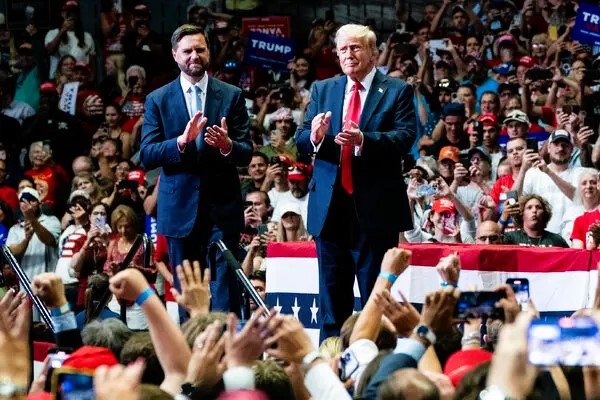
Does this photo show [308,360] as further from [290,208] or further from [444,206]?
[290,208]

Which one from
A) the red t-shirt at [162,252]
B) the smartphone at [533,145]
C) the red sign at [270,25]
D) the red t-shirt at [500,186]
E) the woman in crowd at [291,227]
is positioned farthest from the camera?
the red sign at [270,25]

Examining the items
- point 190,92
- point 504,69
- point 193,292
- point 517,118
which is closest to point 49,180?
point 504,69

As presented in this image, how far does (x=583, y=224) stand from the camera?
33.1ft

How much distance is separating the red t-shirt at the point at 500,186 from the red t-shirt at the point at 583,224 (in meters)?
1.33

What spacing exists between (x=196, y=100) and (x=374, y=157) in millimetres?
1102

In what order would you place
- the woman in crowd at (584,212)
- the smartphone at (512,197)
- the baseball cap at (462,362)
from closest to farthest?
the baseball cap at (462,362), the woman in crowd at (584,212), the smartphone at (512,197)

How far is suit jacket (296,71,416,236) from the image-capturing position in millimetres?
7258

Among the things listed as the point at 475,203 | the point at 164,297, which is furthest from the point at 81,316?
the point at 475,203

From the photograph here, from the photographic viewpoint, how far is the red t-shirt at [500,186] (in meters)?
11.5

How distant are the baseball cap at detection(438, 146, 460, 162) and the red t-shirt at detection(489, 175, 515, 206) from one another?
2.63ft

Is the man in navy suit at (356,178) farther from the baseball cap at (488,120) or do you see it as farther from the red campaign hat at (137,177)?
the red campaign hat at (137,177)

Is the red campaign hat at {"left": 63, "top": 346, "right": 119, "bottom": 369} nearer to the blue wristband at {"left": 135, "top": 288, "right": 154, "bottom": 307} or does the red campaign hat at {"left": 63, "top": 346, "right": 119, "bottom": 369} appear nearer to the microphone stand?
the blue wristband at {"left": 135, "top": 288, "right": 154, "bottom": 307}

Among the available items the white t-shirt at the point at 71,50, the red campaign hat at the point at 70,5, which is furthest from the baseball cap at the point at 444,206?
the red campaign hat at the point at 70,5

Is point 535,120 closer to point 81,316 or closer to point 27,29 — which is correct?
point 81,316
